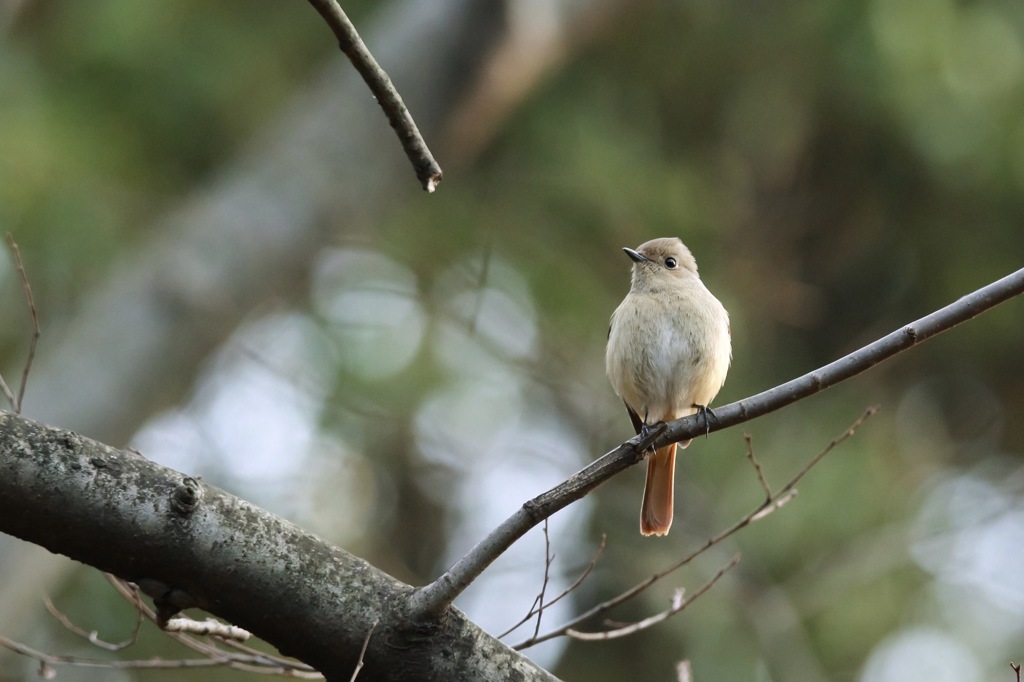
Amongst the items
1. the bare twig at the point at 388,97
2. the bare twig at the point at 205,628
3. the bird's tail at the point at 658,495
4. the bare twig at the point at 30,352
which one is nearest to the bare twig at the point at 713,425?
the bare twig at the point at 205,628

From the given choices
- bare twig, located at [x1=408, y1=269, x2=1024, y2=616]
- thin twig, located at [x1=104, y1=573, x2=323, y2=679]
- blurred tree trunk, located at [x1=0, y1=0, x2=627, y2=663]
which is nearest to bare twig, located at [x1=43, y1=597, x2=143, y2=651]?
thin twig, located at [x1=104, y1=573, x2=323, y2=679]

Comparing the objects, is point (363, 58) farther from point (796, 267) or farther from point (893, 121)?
point (796, 267)

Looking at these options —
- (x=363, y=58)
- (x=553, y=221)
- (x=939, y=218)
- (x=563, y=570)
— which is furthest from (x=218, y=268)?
(x=939, y=218)

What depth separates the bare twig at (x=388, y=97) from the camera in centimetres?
208

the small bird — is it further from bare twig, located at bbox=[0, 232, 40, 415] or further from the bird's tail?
bare twig, located at bbox=[0, 232, 40, 415]

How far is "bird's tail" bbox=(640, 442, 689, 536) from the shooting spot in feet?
13.6

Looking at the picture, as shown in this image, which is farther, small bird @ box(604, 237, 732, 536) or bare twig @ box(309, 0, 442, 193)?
small bird @ box(604, 237, 732, 536)

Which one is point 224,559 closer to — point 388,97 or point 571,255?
point 388,97

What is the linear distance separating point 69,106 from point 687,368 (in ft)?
12.7

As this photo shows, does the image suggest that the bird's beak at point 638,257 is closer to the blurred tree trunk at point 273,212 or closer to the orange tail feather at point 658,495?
the orange tail feather at point 658,495

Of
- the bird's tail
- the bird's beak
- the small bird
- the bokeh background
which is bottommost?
the bird's tail

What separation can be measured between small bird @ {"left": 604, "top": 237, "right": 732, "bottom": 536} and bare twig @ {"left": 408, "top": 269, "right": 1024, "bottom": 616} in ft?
4.68

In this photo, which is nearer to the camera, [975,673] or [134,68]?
[134,68]

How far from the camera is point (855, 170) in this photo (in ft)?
23.7
